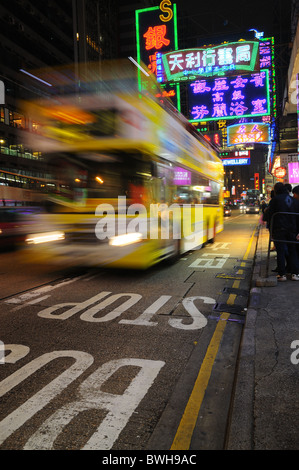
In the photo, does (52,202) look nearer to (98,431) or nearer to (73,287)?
(73,287)

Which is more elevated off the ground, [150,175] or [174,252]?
[150,175]

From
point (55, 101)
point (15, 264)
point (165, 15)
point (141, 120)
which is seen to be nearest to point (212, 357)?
point (141, 120)

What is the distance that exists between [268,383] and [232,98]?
53.2ft

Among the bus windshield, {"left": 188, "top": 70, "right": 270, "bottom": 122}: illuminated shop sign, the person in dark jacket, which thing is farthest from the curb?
{"left": 188, "top": 70, "right": 270, "bottom": 122}: illuminated shop sign

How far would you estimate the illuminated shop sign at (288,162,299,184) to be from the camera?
18833mm

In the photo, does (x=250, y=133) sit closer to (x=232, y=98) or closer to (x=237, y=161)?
(x=232, y=98)

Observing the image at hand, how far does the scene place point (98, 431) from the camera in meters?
2.62

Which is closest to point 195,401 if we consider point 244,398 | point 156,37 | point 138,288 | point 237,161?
point 244,398

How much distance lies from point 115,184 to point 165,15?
18.8 m

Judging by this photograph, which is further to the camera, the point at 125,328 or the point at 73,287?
the point at 73,287

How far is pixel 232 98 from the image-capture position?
16.7m

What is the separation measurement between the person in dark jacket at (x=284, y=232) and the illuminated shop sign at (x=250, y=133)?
52.0ft

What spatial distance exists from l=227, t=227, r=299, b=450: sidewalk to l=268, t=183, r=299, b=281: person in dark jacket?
6.18 ft

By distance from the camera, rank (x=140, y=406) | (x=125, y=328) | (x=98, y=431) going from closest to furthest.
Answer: (x=98, y=431), (x=140, y=406), (x=125, y=328)
